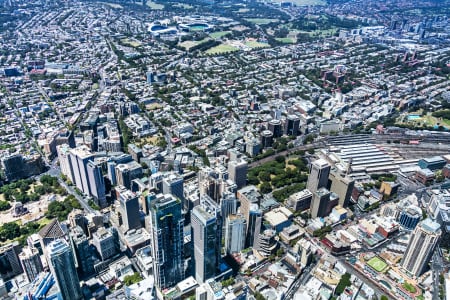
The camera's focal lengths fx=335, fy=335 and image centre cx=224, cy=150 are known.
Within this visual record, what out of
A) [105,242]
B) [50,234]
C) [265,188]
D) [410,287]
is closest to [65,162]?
[50,234]

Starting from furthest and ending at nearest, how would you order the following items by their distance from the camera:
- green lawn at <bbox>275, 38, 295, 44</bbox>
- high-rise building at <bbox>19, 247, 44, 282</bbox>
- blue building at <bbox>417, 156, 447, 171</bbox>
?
green lawn at <bbox>275, 38, 295, 44</bbox> < blue building at <bbox>417, 156, 447, 171</bbox> < high-rise building at <bbox>19, 247, 44, 282</bbox>

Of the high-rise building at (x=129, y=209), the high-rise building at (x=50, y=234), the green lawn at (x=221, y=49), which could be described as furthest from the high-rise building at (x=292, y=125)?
the green lawn at (x=221, y=49)

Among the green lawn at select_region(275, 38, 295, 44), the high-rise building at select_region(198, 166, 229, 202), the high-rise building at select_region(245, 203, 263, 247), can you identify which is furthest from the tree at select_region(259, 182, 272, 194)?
the green lawn at select_region(275, 38, 295, 44)

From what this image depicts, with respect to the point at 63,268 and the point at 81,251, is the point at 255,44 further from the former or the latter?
the point at 63,268

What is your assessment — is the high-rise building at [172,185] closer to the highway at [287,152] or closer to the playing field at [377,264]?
the highway at [287,152]

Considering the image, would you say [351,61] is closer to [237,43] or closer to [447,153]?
[237,43]

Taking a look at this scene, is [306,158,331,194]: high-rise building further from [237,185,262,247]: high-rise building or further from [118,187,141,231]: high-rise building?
[118,187,141,231]: high-rise building
